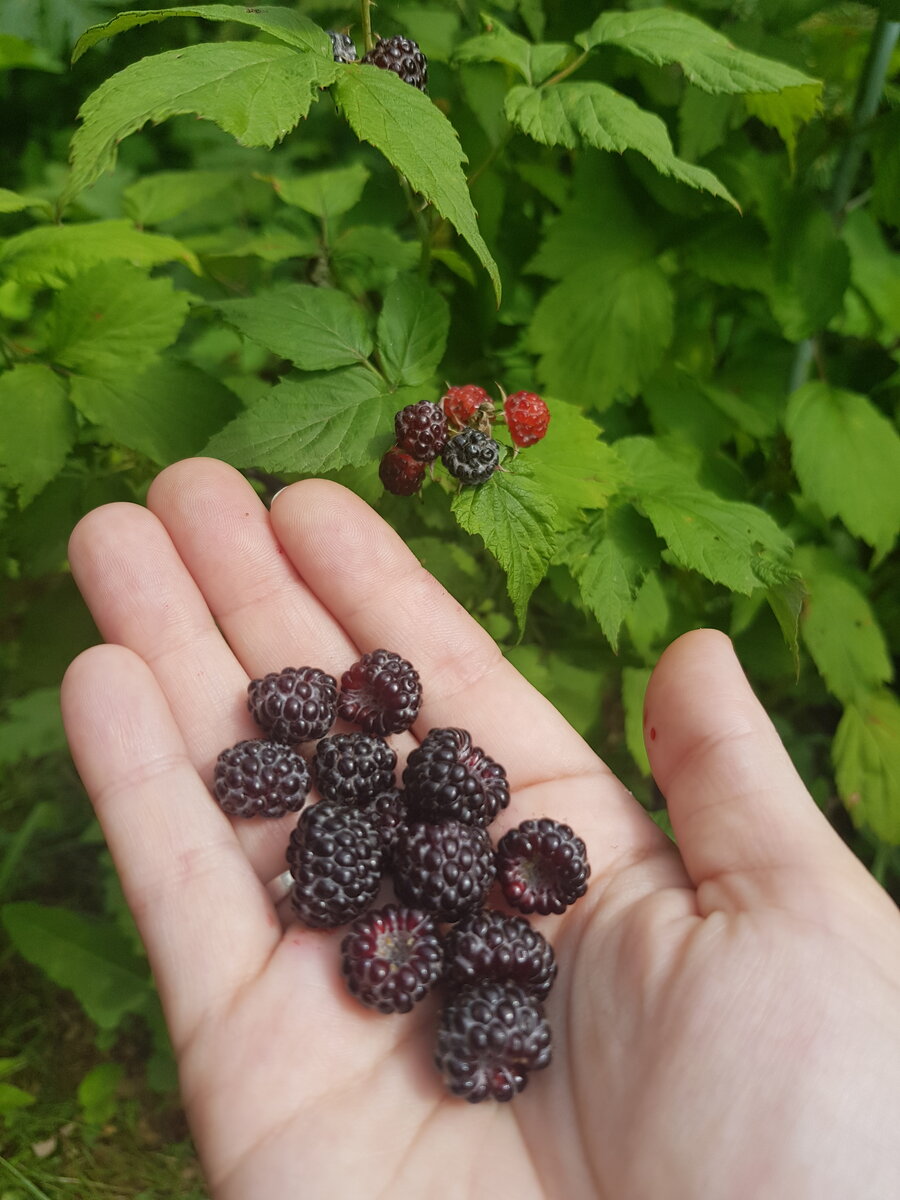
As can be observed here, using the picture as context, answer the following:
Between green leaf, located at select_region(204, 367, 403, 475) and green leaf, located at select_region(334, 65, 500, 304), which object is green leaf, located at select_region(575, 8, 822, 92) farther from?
green leaf, located at select_region(204, 367, 403, 475)

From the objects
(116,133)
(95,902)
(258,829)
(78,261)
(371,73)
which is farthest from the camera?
(95,902)

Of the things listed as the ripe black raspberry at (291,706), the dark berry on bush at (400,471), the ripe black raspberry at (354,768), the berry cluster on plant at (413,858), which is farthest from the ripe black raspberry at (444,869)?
the dark berry on bush at (400,471)

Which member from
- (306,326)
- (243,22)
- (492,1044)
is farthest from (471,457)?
(492,1044)

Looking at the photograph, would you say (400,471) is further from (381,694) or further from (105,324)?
(105,324)

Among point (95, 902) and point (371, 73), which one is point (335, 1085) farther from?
point (95, 902)

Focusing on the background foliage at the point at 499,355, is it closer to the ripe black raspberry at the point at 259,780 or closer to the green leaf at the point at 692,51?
the green leaf at the point at 692,51

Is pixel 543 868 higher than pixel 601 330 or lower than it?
lower

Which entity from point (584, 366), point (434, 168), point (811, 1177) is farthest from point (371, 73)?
point (811, 1177)

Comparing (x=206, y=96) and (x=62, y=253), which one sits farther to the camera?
(x=62, y=253)
